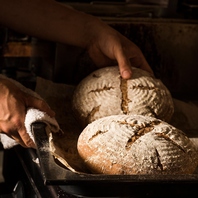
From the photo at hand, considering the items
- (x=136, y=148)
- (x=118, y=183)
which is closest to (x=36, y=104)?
(x=136, y=148)

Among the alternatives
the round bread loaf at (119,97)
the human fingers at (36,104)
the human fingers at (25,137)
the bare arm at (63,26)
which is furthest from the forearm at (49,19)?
the human fingers at (25,137)

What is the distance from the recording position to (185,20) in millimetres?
2609

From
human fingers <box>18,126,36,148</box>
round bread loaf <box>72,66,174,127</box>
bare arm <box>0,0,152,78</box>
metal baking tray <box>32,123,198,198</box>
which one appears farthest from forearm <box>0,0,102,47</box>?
metal baking tray <box>32,123,198,198</box>

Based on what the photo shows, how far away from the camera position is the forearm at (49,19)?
7.82 ft

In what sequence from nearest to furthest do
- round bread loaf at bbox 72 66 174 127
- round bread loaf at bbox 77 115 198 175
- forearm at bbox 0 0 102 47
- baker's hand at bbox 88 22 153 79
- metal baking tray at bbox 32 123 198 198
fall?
metal baking tray at bbox 32 123 198 198, round bread loaf at bbox 77 115 198 175, round bread loaf at bbox 72 66 174 127, baker's hand at bbox 88 22 153 79, forearm at bbox 0 0 102 47

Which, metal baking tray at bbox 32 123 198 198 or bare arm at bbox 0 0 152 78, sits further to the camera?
bare arm at bbox 0 0 152 78

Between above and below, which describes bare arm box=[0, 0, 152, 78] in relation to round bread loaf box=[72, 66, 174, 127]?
above

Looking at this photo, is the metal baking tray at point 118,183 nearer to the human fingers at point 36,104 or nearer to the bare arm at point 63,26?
the human fingers at point 36,104

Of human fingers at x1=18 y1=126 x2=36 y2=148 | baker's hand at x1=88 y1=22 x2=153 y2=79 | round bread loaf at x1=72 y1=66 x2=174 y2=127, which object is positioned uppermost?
baker's hand at x1=88 y1=22 x2=153 y2=79

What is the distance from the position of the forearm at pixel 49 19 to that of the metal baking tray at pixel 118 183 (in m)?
1.07

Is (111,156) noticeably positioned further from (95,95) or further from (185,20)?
(185,20)

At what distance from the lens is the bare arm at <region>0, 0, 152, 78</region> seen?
92.0 inches

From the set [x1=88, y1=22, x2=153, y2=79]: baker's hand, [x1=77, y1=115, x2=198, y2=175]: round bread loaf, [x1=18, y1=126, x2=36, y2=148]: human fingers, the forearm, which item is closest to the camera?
[x1=77, y1=115, x2=198, y2=175]: round bread loaf

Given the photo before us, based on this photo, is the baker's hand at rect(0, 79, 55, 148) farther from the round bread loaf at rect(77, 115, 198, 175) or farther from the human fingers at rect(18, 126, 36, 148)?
the round bread loaf at rect(77, 115, 198, 175)
